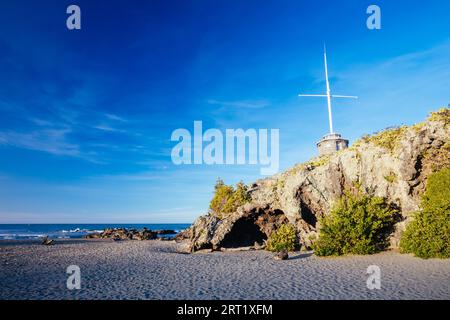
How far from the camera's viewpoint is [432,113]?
74.7 feet

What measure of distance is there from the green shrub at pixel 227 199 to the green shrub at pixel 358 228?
39.0 ft

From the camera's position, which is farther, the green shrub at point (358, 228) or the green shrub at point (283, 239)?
the green shrub at point (283, 239)

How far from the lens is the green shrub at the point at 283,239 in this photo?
27625mm

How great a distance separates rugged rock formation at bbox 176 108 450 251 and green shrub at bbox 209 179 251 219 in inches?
89.7

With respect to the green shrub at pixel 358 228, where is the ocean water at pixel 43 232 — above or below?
below

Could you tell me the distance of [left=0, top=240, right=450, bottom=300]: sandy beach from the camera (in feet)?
43.4

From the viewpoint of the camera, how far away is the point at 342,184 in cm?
2639
